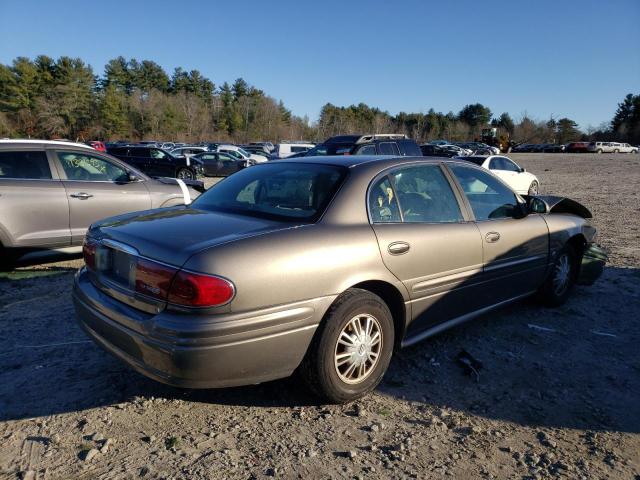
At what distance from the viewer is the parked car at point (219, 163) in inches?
977

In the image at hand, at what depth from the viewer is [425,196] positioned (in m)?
3.68

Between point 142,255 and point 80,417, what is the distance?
107 centimetres

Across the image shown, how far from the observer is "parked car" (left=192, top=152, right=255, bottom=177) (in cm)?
2481

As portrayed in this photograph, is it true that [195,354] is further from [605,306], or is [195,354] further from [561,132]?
[561,132]

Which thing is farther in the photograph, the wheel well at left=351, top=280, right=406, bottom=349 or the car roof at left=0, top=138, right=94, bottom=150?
the car roof at left=0, top=138, right=94, bottom=150

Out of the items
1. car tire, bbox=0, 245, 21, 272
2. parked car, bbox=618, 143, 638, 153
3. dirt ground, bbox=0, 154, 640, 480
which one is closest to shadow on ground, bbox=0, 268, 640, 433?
dirt ground, bbox=0, 154, 640, 480

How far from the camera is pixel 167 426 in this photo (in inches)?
109

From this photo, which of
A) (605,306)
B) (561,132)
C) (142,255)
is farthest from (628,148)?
(142,255)

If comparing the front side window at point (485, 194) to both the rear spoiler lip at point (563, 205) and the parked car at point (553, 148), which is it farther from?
the parked car at point (553, 148)

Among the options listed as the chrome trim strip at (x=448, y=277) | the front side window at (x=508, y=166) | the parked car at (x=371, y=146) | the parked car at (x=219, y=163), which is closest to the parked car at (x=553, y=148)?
the parked car at (x=219, y=163)

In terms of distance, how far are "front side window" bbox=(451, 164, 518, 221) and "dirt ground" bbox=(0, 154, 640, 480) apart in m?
1.07

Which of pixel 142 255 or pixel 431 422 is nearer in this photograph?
pixel 142 255

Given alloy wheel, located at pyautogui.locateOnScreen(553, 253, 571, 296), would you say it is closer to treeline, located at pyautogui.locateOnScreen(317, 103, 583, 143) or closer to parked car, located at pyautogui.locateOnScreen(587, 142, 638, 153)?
parked car, located at pyautogui.locateOnScreen(587, 142, 638, 153)

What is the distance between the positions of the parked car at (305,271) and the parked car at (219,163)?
21585mm
